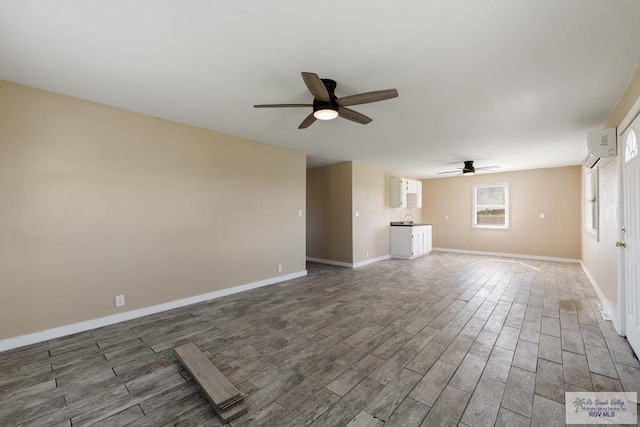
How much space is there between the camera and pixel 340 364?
2240mm

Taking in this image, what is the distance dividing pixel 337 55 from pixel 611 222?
3933mm

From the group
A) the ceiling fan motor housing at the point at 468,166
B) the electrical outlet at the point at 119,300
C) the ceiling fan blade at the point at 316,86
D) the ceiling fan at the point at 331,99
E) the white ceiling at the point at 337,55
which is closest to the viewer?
the white ceiling at the point at 337,55

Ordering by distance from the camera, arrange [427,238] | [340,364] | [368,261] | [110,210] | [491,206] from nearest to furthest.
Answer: [340,364]
[110,210]
[368,261]
[491,206]
[427,238]

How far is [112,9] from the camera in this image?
1.65 metres

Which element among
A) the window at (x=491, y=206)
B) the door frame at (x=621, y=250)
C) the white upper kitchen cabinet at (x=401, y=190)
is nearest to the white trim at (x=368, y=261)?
the white upper kitchen cabinet at (x=401, y=190)

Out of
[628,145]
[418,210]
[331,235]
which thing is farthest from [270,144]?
[418,210]

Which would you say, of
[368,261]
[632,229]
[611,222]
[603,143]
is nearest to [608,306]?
[611,222]

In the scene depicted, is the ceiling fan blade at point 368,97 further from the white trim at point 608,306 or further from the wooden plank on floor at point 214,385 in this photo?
the white trim at point 608,306

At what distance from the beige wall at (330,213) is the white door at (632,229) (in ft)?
13.9

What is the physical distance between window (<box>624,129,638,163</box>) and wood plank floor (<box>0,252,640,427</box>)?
180 cm

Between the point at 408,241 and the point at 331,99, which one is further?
the point at 408,241

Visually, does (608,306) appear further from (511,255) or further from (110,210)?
(110,210)

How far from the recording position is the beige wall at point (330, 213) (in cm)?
623

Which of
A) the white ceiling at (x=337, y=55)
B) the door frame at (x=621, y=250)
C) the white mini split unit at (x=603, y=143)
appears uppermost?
the white ceiling at (x=337, y=55)
